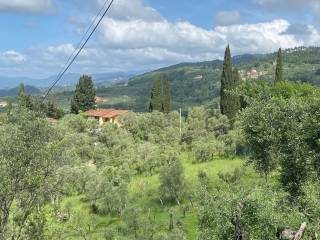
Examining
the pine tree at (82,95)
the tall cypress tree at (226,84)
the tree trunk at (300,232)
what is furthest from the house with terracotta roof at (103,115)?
the tree trunk at (300,232)

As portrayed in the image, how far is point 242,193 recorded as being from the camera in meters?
23.7

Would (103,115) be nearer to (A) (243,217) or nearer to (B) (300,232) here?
(A) (243,217)

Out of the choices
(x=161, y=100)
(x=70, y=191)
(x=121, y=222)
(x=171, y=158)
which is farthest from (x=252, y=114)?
(x=161, y=100)

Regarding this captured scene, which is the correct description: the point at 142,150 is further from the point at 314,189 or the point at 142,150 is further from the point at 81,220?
the point at 314,189

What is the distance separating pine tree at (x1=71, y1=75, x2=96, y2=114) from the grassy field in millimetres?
54472

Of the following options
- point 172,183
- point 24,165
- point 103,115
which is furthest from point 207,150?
point 103,115

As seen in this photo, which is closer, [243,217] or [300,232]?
[300,232]

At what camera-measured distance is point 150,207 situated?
5769cm

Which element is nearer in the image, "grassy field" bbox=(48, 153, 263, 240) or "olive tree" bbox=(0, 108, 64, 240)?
"olive tree" bbox=(0, 108, 64, 240)

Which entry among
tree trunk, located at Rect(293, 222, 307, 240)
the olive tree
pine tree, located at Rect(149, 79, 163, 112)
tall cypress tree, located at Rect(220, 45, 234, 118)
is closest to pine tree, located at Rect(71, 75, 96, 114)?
pine tree, located at Rect(149, 79, 163, 112)

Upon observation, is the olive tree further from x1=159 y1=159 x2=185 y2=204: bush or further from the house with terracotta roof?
the house with terracotta roof

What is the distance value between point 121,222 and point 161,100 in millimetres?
56049

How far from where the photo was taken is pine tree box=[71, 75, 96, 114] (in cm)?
12062

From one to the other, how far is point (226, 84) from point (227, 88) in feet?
5.58
